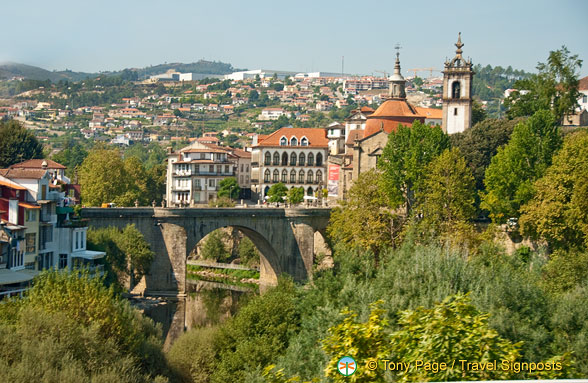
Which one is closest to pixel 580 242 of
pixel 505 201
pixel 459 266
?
pixel 505 201

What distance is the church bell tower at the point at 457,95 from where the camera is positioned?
8031 cm

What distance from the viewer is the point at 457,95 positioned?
8156 centimetres

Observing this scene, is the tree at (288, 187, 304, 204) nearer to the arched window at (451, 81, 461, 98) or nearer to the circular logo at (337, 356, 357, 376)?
the arched window at (451, 81, 461, 98)

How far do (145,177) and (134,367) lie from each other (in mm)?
62382

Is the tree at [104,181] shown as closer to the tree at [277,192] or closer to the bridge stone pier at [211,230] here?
the bridge stone pier at [211,230]

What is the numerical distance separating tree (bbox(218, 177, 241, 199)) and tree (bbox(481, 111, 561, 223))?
37.9 meters

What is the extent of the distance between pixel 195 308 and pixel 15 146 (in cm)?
2173

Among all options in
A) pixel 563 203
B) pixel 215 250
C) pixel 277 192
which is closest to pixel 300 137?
pixel 277 192

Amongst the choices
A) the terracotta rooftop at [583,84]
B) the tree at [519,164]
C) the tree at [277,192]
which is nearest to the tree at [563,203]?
the tree at [519,164]

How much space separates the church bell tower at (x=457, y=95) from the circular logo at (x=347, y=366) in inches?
2467

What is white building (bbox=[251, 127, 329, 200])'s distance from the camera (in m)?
93.6

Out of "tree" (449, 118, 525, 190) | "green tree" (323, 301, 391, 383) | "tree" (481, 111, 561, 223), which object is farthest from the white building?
"green tree" (323, 301, 391, 383)

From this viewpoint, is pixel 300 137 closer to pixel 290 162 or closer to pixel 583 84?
pixel 290 162

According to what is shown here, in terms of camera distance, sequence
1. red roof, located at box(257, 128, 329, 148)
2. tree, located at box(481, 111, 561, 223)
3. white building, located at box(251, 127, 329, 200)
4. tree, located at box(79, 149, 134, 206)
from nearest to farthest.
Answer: tree, located at box(481, 111, 561, 223)
tree, located at box(79, 149, 134, 206)
white building, located at box(251, 127, 329, 200)
red roof, located at box(257, 128, 329, 148)
